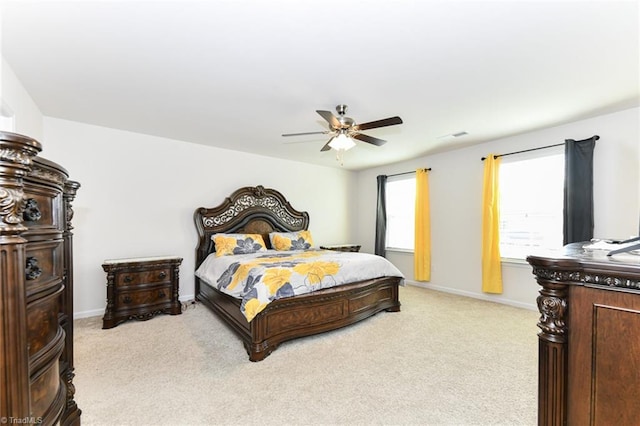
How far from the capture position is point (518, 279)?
398cm

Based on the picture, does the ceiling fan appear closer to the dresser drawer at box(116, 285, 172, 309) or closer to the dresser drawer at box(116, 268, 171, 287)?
the dresser drawer at box(116, 268, 171, 287)

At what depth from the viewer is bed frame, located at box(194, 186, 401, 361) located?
261 cm

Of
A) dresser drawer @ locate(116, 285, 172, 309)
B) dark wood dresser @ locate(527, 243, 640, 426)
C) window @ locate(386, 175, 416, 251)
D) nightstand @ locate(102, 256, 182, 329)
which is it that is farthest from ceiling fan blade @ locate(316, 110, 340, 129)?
window @ locate(386, 175, 416, 251)

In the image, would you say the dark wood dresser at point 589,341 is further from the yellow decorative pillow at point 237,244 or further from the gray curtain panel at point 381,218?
the gray curtain panel at point 381,218

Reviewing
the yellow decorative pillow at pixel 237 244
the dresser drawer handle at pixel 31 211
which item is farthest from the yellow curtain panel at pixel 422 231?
the dresser drawer handle at pixel 31 211

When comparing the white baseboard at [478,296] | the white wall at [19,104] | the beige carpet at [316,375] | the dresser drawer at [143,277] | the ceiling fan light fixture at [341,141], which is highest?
the white wall at [19,104]

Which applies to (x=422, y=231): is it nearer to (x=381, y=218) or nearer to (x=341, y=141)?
(x=381, y=218)

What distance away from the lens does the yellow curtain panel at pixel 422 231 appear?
502cm

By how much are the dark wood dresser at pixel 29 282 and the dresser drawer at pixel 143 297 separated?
2152 mm

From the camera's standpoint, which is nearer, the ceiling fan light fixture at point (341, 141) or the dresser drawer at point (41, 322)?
the dresser drawer at point (41, 322)

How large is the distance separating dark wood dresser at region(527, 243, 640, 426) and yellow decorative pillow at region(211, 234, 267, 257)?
149 inches

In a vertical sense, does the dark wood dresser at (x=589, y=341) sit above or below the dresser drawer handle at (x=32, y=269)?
below

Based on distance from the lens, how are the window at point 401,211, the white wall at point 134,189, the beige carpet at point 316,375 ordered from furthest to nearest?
the window at point 401,211 < the white wall at point 134,189 < the beige carpet at point 316,375

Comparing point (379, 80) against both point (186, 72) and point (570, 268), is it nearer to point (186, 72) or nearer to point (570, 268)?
point (186, 72)
